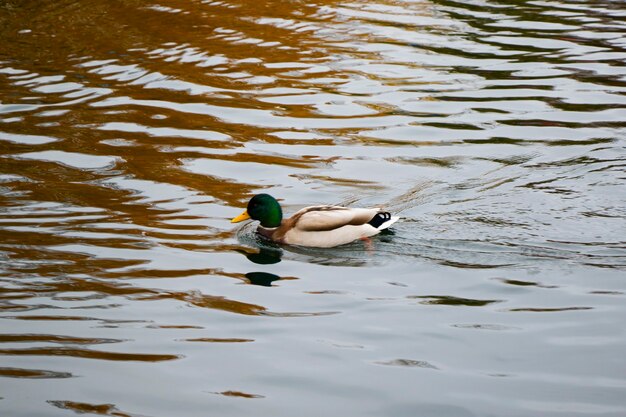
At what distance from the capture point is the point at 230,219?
31.1 feet

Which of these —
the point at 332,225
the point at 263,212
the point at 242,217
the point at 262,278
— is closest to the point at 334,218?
the point at 332,225

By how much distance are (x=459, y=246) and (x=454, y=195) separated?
4.38 feet

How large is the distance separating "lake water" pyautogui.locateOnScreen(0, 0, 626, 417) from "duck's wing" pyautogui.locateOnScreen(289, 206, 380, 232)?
0.75ft

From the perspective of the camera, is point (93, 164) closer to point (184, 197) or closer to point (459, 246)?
point (184, 197)

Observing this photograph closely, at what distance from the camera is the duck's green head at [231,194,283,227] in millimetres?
9078

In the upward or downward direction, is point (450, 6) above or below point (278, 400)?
above

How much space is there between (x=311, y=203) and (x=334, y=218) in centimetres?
107

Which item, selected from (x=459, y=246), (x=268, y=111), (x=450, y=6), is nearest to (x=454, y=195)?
(x=459, y=246)

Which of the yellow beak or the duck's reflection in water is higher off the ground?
the yellow beak

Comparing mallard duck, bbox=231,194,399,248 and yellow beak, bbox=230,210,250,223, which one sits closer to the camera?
mallard duck, bbox=231,194,399,248

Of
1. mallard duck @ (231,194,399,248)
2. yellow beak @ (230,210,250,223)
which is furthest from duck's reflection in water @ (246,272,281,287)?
yellow beak @ (230,210,250,223)

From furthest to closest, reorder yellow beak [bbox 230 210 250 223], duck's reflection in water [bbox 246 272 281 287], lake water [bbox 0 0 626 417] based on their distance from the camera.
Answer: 1. yellow beak [bbox 230 210 250 223]
2. duck's reflection in water [bbox 246 272 281 287]
3. lake water [bbox 0 0 626 417]

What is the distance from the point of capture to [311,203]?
9836mm

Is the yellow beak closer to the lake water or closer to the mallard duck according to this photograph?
the mallard duck
